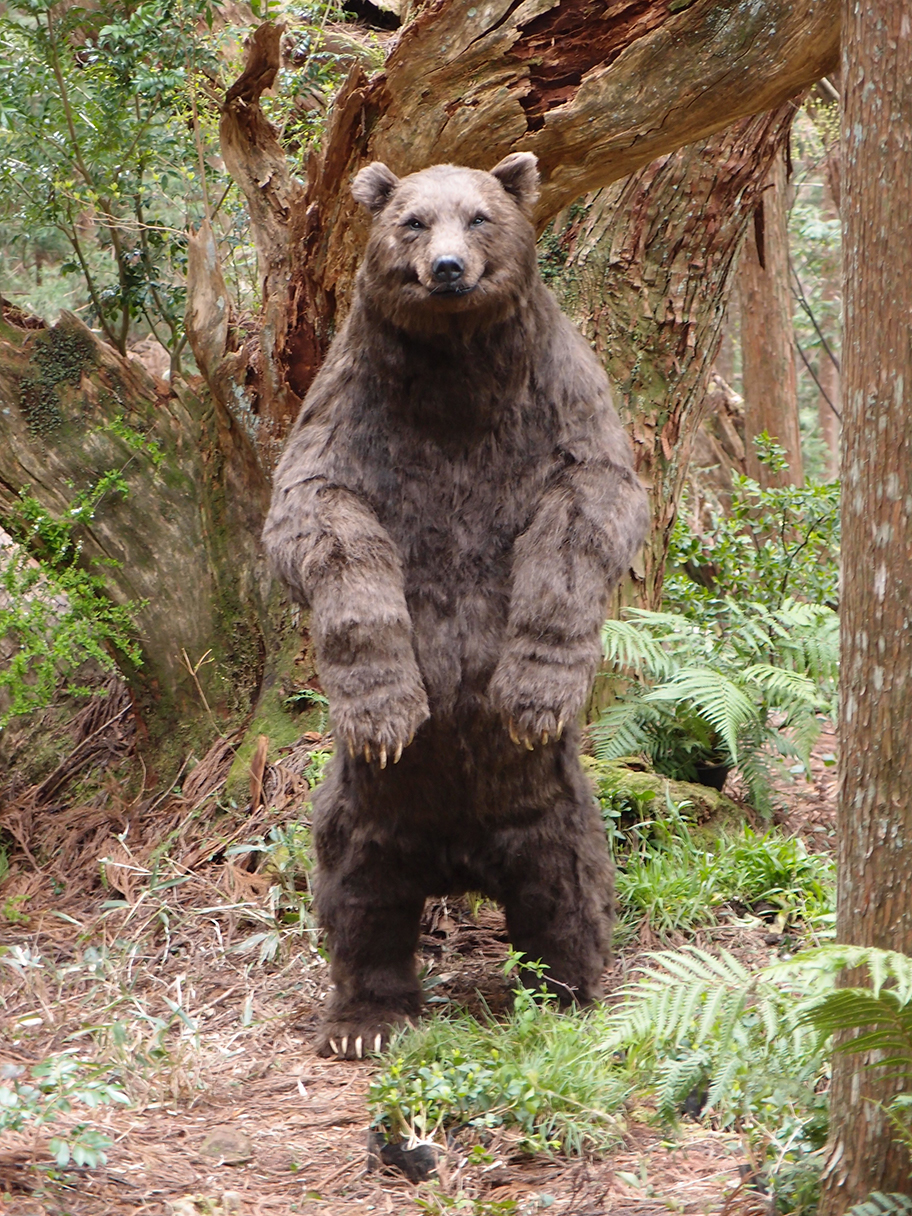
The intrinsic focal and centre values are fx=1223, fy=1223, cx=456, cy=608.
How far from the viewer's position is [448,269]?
12.7ft

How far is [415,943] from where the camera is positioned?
4578 millimetres

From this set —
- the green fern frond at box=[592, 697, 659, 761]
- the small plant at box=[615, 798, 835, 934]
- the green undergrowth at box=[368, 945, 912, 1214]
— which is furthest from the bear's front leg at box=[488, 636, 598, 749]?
the green fern frond at box=[592, 697, 659, 761]

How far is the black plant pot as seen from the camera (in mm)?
6340

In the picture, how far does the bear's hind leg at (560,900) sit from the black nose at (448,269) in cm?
189

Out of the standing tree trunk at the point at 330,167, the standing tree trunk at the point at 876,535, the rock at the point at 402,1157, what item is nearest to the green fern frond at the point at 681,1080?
the standing tree trunk at the point at 876,535

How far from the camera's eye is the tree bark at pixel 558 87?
4.93m

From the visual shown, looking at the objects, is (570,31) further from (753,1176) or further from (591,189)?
(753,1176)

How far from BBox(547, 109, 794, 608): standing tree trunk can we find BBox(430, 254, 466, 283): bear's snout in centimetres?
234

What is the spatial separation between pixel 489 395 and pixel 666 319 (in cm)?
235

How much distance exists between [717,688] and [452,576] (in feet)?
6.73

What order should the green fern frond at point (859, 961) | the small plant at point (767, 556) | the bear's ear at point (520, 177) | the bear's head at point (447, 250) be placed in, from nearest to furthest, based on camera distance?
the green fern frond at point (859, 961)
the bear's head at point (447, 250)
the bear's ear at point (520, 177)
the small plant at point (767, 556)

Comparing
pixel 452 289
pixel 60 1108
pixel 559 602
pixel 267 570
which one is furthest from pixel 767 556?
pixel 60 1108

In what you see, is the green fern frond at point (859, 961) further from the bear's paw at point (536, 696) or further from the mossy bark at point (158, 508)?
the mossy bark at point (158, 508)

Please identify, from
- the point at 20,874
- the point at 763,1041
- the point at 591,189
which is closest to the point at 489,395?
the point at 591,189
